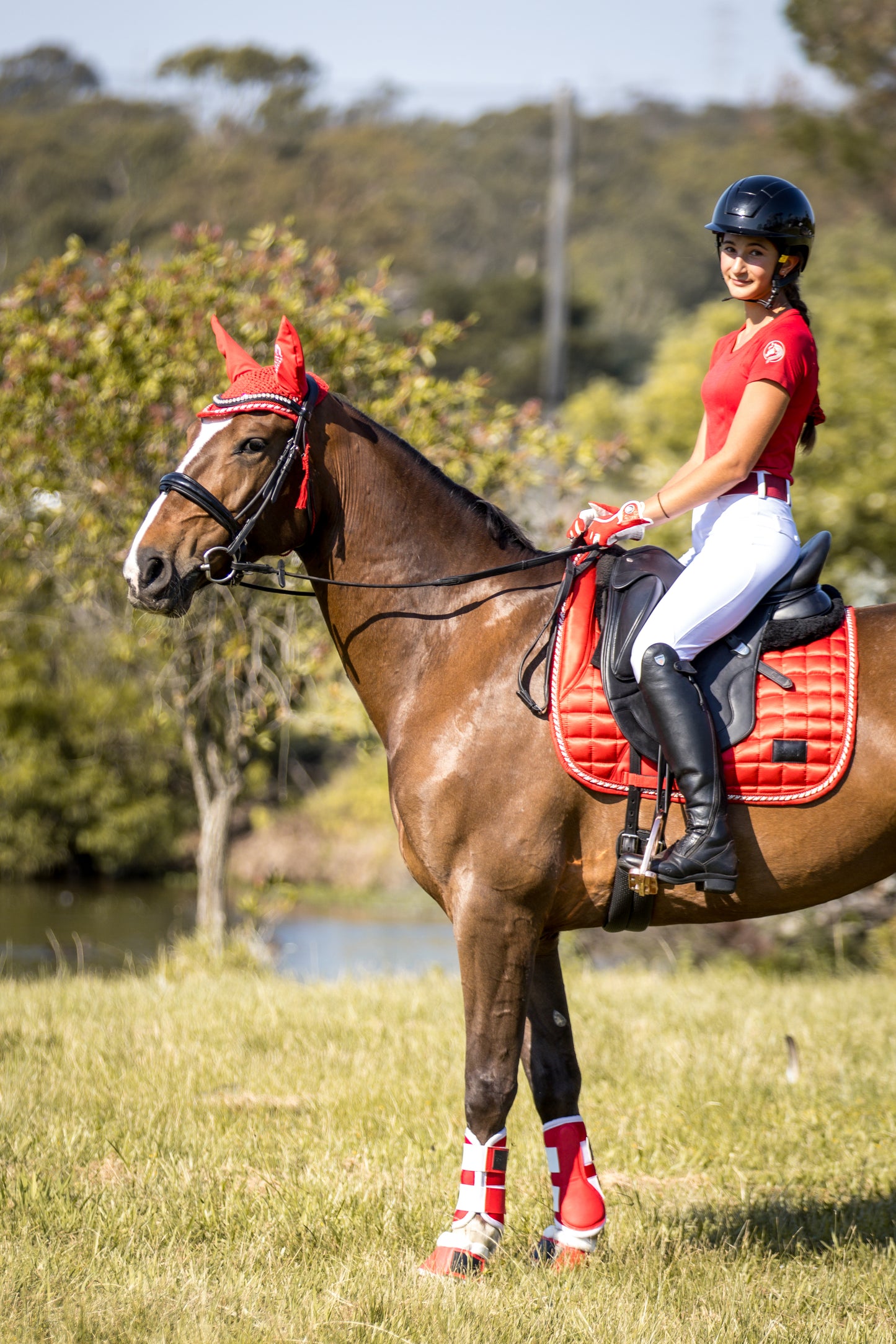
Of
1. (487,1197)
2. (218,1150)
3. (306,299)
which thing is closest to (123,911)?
(306,299)

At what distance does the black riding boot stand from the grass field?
1.26 metres

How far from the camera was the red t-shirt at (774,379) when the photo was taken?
352cm

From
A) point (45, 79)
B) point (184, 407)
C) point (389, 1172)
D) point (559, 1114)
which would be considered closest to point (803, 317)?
point (559, 1114)

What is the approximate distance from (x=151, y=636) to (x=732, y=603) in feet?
20.3

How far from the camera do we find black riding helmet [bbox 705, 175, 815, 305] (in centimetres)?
362

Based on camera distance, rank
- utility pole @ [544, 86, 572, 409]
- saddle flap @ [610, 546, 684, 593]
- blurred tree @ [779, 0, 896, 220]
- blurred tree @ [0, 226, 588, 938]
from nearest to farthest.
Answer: saddle flap @ [610, 546, 684, 593] → blurred tree @ [0, 226, 588, 938] → blurred tree @ [779, 0, 896, 220] → utility pole @ [544, 86, 572, 409]

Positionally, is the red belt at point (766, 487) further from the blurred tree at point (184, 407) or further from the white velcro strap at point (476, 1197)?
the blurred tree at point (184, 407)

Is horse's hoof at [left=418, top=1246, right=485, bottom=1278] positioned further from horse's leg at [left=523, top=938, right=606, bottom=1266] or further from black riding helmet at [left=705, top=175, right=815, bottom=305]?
black riding helmet at [left=705, top=175, right=815, bottom=305]

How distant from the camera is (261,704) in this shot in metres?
9.07

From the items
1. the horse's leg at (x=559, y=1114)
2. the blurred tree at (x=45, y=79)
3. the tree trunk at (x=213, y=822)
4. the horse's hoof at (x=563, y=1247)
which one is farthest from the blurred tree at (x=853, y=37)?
the blurred tree at (x=45, y=79)

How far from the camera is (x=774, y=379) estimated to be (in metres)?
3.50

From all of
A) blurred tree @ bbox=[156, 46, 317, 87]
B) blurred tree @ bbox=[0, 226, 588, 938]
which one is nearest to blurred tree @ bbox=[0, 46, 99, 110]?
blurred tree @ bbox=[156, 46, 317, 87]

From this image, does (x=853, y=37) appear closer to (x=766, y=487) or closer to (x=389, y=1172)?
(x=766, y=487)

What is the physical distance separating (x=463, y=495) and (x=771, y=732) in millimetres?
1264
